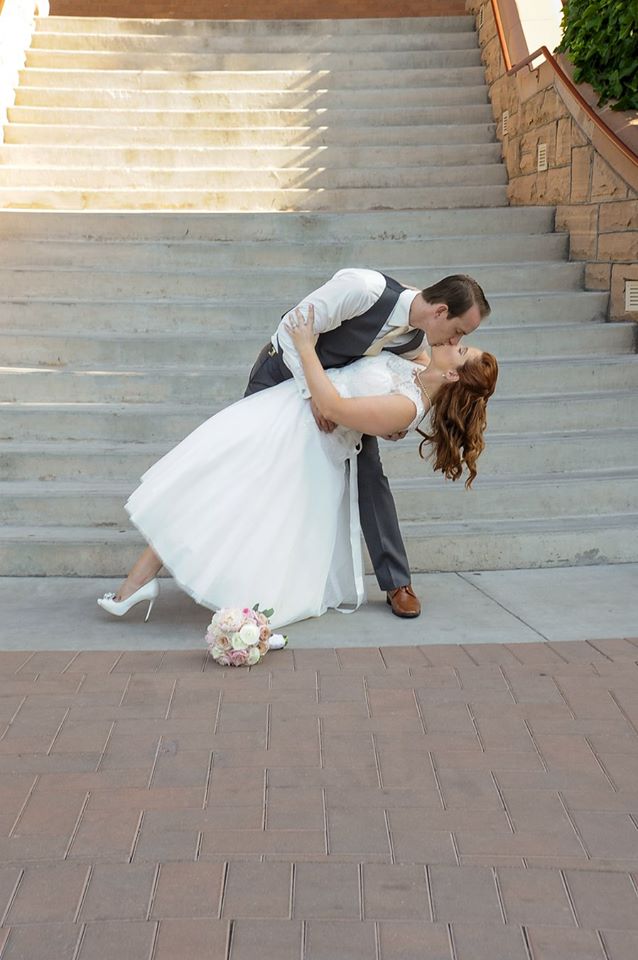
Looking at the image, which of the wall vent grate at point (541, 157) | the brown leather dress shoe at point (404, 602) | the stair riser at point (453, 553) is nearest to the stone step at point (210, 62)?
the wall vent grate at point (541, 157)

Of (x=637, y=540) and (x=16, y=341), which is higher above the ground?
(x=16, y=341)

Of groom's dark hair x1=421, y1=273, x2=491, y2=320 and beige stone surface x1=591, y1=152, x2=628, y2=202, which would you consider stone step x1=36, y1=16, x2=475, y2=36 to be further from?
groom's dark hair x1=421, y1=273, x2=491, y2=320

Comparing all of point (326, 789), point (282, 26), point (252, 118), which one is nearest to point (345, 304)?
point (326, 789)

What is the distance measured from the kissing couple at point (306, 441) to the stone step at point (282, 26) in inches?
264

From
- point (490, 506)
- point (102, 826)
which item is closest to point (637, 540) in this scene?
point (490, 506)

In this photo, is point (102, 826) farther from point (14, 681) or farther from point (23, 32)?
point (23, 32)

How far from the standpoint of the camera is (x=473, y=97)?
9766 mm

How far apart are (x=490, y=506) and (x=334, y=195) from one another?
3.79 metres

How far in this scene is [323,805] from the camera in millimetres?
3227

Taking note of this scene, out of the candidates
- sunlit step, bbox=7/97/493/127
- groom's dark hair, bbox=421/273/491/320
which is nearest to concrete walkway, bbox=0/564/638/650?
groom's dark hair, bbox=421/273/491/320

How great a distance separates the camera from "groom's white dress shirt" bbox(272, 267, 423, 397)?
4484 mm

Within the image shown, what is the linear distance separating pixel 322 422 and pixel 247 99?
581 cm

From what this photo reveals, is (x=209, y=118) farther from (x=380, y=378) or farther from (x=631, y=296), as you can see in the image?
(x=380, y=378)

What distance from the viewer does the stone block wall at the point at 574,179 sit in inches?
286
